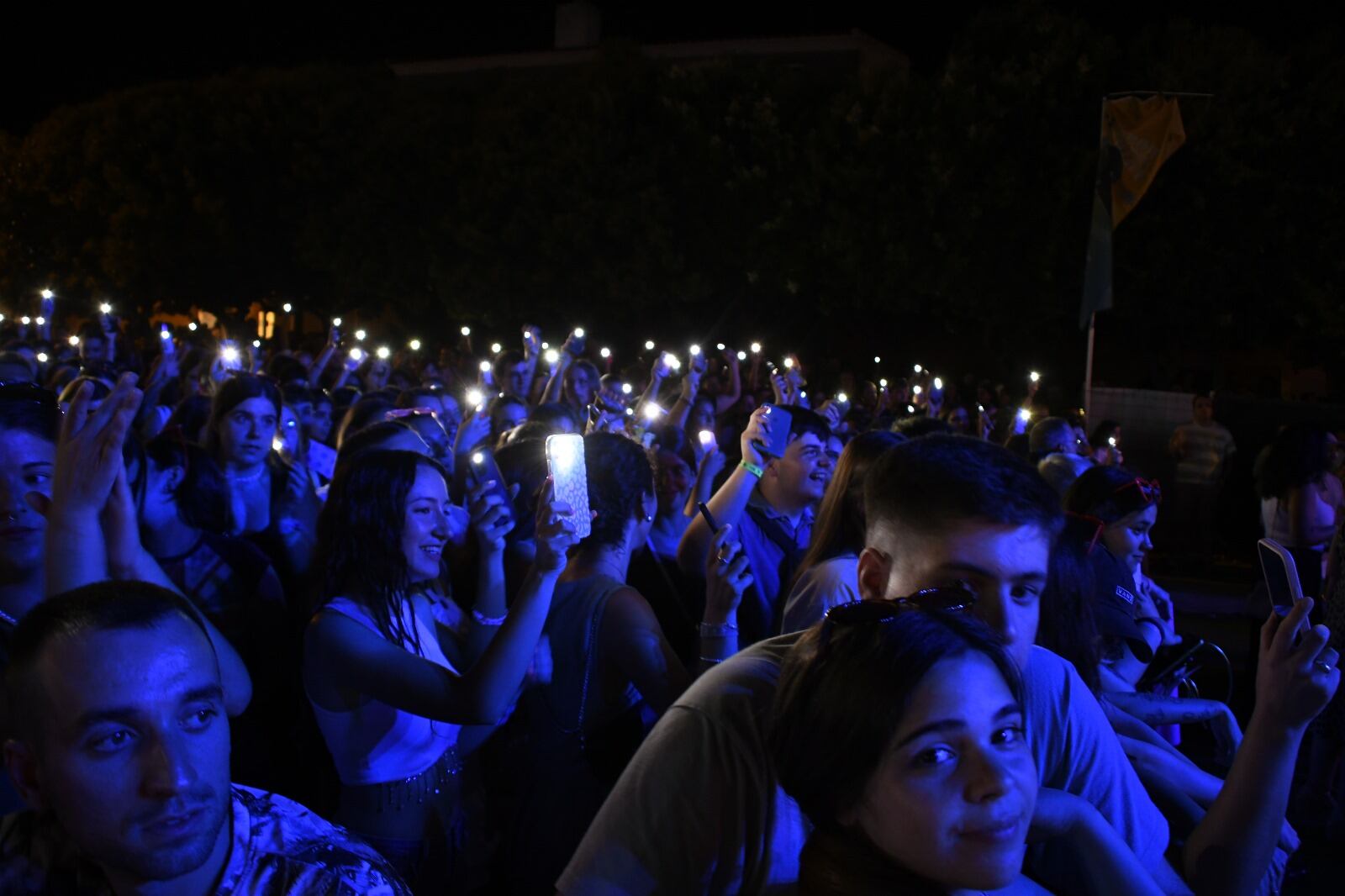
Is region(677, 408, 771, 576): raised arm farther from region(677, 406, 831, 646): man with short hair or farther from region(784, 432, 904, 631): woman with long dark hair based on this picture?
region(784, 432, 904, 631): woman with long dark hair

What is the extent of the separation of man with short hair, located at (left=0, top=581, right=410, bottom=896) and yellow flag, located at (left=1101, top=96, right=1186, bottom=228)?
15199mm

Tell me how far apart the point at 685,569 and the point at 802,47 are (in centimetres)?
3288

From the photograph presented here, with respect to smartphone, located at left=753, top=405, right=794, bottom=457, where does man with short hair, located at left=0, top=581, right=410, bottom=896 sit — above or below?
below

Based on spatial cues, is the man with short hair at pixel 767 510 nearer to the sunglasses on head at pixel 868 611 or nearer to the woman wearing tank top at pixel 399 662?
the woman wearing tank top at pixel 399 662

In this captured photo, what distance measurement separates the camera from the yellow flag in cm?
1462

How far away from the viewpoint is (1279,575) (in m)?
2.66

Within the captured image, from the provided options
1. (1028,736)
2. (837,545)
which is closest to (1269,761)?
(1028,736)

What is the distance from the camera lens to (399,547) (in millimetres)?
3139

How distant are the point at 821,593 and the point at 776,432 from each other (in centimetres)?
179

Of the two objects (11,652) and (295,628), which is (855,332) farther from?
(11,652)

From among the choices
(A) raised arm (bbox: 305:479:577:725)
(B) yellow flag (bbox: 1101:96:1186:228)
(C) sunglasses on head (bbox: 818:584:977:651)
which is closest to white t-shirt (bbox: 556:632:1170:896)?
(C) sunglasses on head (bbox: 818:584:977:651)

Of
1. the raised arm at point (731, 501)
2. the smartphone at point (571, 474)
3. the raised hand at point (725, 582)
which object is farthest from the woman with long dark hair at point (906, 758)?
the raised arm at point (731, 501)

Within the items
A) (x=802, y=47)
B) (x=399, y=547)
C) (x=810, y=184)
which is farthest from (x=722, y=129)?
(x=399, y=547)

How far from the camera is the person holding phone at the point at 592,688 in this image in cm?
287
